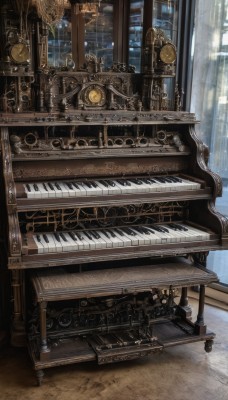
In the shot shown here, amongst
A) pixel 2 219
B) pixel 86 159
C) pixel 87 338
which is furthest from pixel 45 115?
pixel 87 338

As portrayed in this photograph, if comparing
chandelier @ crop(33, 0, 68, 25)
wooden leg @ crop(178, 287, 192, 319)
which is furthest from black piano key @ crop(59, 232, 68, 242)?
chandelier @ crop(33, 0, 68, 25)

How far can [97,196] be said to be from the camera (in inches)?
125

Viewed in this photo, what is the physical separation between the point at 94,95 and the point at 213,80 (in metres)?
1.23

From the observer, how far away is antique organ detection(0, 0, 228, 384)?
10.2 feet

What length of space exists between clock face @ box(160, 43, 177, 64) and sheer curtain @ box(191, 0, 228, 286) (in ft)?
2.02

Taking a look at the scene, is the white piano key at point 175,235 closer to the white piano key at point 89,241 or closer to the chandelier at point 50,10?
the white piano key at point 89,241

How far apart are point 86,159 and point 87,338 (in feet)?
3.99

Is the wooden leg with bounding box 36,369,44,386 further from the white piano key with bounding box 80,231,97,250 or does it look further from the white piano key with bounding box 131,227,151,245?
the white piano key with bounding box 131,227,151,245

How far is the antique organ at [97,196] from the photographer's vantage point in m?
3.12

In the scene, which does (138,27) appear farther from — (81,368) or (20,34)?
(81,368)

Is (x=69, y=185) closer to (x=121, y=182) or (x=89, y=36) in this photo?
(x=121, y=182)

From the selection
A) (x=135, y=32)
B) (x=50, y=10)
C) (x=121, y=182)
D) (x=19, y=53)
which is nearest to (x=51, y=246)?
(x=121, y=182)

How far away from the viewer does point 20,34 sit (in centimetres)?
340

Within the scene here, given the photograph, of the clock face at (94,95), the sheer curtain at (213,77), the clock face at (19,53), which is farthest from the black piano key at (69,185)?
the sheer curtain at (213,77)
